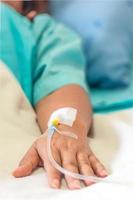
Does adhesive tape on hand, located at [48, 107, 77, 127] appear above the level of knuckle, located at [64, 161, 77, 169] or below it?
above

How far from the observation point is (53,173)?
788 millimetres

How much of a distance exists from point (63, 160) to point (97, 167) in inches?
2.6

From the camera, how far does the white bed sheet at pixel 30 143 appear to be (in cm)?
72

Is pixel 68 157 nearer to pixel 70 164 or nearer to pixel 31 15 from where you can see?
pixel 70 164

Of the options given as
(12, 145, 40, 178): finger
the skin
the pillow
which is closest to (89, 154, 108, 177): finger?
the skin

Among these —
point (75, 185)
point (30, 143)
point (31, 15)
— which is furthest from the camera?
point (31, 15)

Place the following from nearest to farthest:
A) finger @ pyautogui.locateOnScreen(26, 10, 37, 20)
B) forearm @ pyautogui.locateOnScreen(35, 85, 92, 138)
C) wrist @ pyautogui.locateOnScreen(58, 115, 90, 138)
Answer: wrist @ pyautogui.locateOnScreen(58, 115, 90, 138) → forearm @ pyautogui.locateOnScreen(35, 85, 92, 138) → finger @ pyautogui.locateOnScreen(26, 10, 37, 20)

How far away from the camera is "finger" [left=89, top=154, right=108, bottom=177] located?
2.61ft

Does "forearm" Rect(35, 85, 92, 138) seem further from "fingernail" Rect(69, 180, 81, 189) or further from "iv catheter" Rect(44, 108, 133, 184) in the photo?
"fingernail" Rect(69, 180, 81, 189)

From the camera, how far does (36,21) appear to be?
1357 mm

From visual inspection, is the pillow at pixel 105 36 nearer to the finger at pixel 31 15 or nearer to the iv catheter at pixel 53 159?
the finger at pixel 31 15

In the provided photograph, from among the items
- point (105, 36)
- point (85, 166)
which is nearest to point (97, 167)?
point (85, 166)

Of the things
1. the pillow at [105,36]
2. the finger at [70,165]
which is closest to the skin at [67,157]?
the finger at [70,165]

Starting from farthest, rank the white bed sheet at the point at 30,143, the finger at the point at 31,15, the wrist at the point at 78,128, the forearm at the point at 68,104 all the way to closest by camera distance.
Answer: the finger at the point at 31,15, the forearm at the point at 68,104, the wrist at the point at 78,128, the white bed sheet at the point at 30,143
